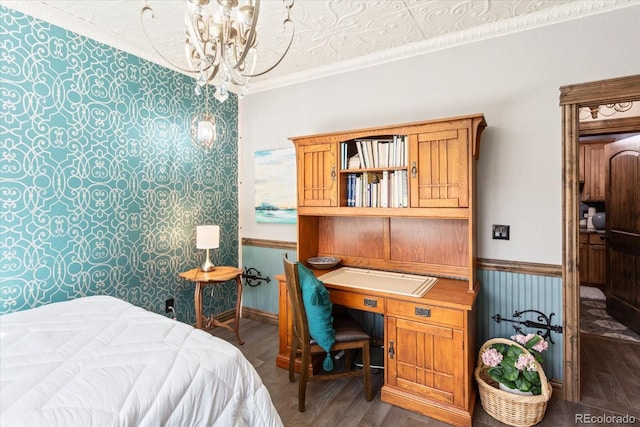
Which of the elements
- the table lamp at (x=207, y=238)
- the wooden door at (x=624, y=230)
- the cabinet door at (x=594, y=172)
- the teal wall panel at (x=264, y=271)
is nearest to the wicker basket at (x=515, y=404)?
the teal wall panel at (x=264, y=271)

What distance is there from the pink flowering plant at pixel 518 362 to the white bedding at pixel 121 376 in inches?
58.7

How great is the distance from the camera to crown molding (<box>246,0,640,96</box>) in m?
2.12

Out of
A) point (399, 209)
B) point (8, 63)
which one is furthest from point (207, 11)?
point (399, 209)

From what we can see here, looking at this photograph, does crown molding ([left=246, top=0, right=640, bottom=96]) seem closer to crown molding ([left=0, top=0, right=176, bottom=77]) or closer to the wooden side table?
crown molding ([left=0, top=0, right=176, bottom=77])

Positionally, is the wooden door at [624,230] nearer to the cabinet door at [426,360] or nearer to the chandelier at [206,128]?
the cabinet door at [426,360]

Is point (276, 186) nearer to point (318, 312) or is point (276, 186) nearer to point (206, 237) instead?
point (206, 237)

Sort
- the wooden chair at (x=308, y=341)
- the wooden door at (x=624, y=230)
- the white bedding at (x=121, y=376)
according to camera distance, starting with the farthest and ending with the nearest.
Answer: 1. the wooden door at (x=624, y=230)
2. the wooden chair at (x=308, y=341)
3. the white bedding at (x=121, y=376)

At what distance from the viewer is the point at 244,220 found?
3.79 m

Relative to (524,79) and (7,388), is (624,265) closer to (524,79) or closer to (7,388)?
(524,79)

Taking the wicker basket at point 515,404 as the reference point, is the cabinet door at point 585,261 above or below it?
above

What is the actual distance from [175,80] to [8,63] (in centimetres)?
121

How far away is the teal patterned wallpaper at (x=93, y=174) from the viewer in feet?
6.87

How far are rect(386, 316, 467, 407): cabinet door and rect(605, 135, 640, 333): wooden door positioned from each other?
2586mm

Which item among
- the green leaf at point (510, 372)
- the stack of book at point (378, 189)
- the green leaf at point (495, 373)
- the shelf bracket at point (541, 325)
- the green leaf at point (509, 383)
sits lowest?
the green leaf at point (509, 383)
